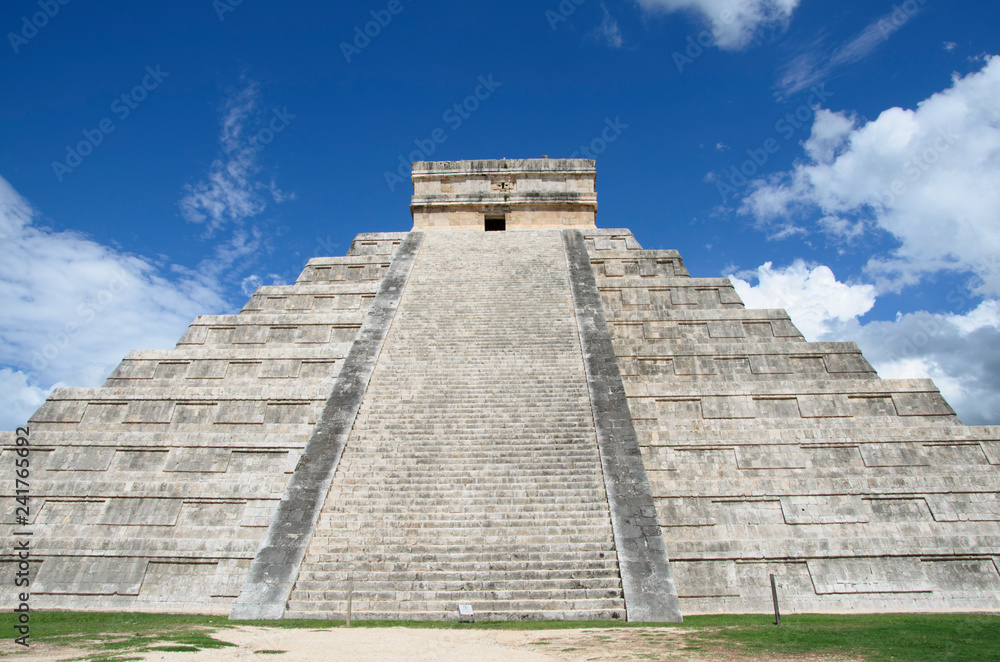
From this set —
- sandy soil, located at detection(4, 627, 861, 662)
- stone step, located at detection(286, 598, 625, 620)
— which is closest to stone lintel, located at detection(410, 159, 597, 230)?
stone step, located at detection(286, 598, 625, 620)

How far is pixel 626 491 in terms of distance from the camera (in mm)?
8023

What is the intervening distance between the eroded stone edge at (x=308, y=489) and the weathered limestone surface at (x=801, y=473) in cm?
496

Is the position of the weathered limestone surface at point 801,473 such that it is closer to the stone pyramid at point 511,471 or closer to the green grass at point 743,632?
the stone pyramid at point 511,471

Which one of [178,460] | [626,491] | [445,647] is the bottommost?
[445,647]

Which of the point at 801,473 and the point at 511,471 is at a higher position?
the point at 511,471

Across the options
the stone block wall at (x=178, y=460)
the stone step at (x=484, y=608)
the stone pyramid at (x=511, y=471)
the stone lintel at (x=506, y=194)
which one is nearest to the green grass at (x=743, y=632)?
the stone step at (x=484, y=608)

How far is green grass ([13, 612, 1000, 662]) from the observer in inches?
188

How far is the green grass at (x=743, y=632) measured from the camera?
4.78 m

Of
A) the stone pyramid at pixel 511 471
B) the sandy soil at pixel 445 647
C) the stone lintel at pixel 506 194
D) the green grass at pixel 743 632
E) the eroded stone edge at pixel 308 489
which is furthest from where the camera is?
the stone lintel at pixel 506 194

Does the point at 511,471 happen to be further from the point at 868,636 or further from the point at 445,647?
the point at 868,636

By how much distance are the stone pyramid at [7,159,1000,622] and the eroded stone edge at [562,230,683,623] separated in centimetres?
4

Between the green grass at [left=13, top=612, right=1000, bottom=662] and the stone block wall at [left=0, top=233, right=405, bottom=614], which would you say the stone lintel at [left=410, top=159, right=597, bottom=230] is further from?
the green grass at [left=13, top=612, right=1000, bottom=662]

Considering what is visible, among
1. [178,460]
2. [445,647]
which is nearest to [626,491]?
[445,647]

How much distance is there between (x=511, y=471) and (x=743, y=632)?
368 centimetres
